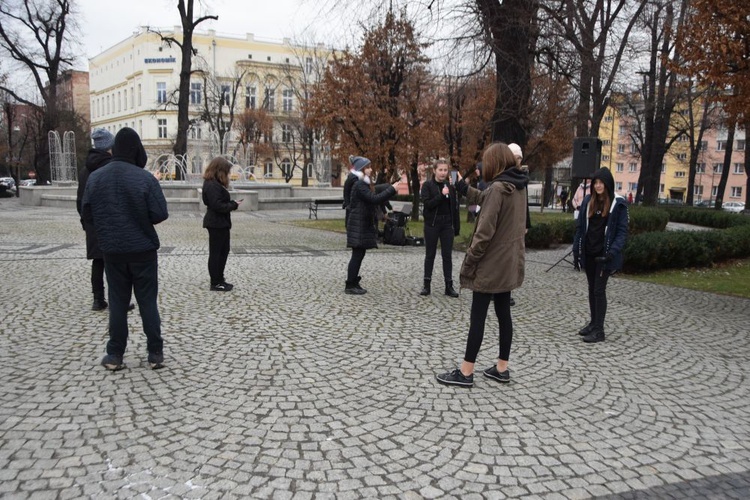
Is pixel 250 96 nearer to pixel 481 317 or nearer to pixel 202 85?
pixel 202 85

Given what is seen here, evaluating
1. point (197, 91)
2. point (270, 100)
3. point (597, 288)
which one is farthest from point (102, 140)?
point (197, 91)

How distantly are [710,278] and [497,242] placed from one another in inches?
350

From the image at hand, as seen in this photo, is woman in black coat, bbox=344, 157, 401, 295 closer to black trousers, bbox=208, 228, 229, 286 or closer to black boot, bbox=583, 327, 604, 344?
black trousers, bbox=208, 228, 229, 286

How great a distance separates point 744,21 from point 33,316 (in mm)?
9247

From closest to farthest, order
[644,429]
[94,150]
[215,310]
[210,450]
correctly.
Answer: [210,450] < [644,429] < [94,150] < [215,310]

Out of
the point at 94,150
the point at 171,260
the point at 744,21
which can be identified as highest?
the point at 744,21

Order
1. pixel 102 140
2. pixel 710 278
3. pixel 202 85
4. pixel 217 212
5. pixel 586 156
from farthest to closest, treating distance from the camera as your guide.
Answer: pixel 202 85, pixel 586 156, pixel 710 278, pixel 217 212, pixel 102 140

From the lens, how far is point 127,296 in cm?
485

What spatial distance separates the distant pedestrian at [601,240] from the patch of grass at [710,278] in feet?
15.4

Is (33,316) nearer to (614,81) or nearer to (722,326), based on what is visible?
(722,326)

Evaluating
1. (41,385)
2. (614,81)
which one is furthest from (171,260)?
(614,81)

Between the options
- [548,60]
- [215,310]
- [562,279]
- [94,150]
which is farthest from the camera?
[548,60]

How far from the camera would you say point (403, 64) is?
2008 cm

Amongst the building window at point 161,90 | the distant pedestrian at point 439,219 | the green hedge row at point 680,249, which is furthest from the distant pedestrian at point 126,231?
the building window at point 161,90
